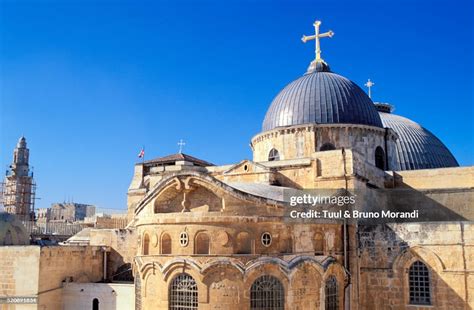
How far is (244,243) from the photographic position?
57.5 feet

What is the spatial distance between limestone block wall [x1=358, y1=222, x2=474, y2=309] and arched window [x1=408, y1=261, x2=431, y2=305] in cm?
18

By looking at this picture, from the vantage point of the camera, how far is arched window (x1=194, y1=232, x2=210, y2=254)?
17.5 meters

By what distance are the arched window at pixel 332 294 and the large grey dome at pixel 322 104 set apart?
925 cm

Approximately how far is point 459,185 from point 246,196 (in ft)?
39.3

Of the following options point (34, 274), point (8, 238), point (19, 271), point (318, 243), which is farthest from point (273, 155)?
point (8, 238)

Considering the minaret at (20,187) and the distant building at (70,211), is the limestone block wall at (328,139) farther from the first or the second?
the distant building at (70,211)

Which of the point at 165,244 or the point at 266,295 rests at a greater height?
the point at 165,244

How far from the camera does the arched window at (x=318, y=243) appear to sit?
18.5m

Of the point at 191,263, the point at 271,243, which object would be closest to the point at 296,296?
the point at 271,243

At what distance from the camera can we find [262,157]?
2681cm

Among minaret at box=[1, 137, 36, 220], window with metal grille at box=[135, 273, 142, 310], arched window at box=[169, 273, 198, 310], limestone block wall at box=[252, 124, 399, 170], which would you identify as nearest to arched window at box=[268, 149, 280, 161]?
limestone block wall at box=[252, 124, 399, 170]

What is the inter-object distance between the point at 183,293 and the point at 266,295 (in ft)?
9.99

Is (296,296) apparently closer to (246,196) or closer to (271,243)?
(271,243)

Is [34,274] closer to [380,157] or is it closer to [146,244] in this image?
[146,244]
